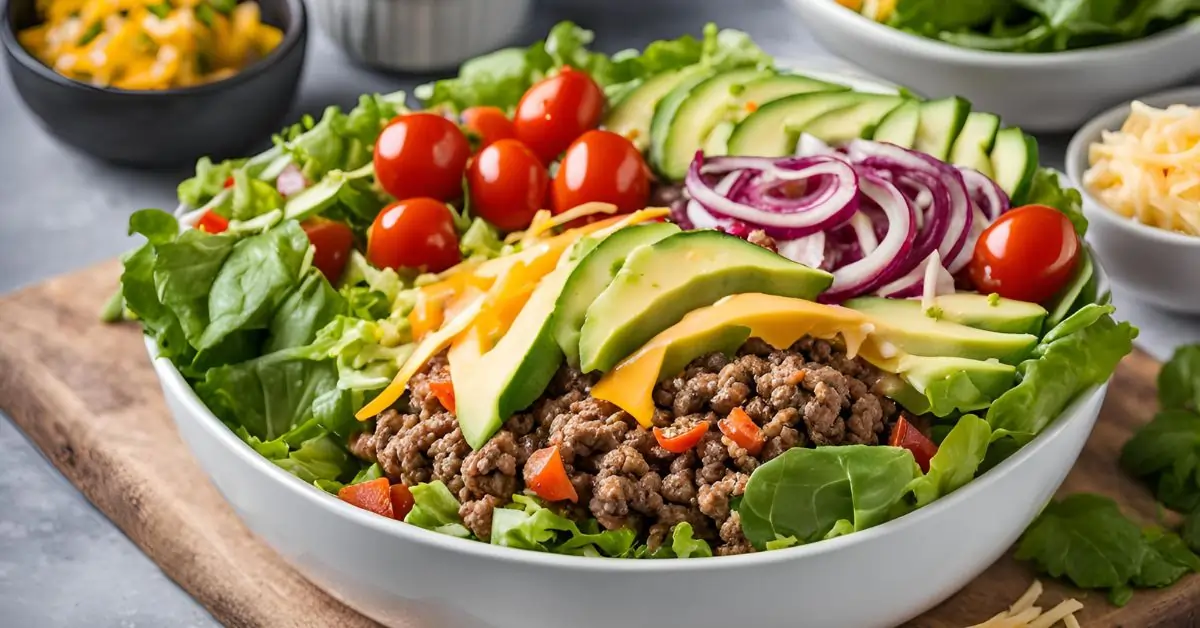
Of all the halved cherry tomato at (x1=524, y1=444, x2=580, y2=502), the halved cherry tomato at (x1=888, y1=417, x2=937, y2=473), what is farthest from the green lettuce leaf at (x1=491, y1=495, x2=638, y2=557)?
the halved cherry tomato at (x1=888, y1=417, x2=937, y2=473)

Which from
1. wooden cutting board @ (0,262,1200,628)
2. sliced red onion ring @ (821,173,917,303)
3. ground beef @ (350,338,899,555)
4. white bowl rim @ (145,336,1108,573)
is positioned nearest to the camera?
white bowl rim @ (145,336,1108,573)

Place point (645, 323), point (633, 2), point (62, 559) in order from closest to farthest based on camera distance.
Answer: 1. point (645, 323)
2. point (62, 559)
3. point (633, 2)

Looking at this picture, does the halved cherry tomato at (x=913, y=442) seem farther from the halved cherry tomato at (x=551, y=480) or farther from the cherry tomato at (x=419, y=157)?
the cherry tomato at (x=419, y=157)

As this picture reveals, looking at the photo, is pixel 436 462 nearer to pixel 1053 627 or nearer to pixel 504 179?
pixel 504 179

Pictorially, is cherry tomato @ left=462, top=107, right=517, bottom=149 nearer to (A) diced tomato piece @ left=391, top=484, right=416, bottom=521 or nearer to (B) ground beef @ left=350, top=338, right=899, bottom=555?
(B) ground beef @ left=350, top=338, right=899, bottom=555

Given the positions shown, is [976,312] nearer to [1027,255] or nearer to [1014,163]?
[1027,255]

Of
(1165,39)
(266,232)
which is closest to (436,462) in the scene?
(266,232)

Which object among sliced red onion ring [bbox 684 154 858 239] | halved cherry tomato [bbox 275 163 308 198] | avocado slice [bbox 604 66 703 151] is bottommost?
halved cherry tomato [bbox 275 163 308 198]
